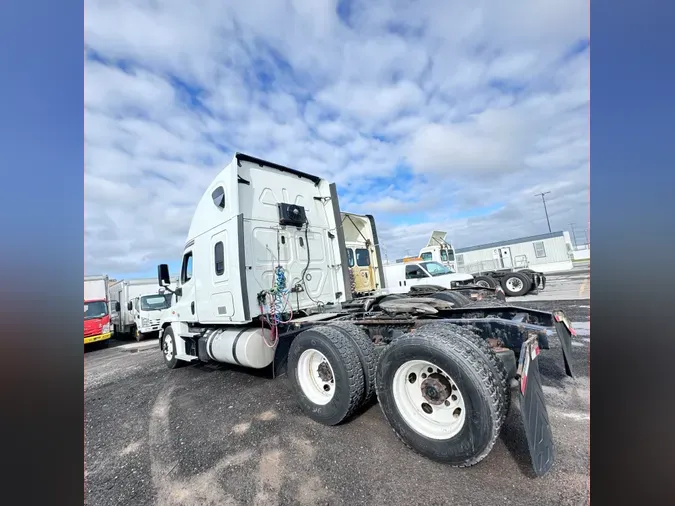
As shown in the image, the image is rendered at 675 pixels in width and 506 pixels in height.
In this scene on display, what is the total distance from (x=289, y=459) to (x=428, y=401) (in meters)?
1.43

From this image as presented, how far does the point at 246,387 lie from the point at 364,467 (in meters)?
2.94

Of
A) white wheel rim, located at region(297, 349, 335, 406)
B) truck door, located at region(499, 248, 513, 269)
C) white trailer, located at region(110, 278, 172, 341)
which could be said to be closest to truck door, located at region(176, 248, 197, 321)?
white wheel rim, located at region(297, 349, 335, 406)

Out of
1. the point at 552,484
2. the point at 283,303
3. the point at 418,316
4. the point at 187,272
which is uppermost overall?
the point at 187,272

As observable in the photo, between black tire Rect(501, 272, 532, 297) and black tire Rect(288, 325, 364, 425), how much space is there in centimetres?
1316

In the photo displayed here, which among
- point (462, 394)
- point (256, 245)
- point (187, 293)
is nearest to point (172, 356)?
point (187, 293)

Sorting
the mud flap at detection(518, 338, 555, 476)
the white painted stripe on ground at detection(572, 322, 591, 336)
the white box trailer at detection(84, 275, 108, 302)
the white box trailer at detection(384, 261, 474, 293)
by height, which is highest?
the white box trailer at detection(84, 275, 108, 302)

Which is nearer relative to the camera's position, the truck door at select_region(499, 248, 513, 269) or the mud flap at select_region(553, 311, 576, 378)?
the mud flap at select_region(553, 311, 576, 378)

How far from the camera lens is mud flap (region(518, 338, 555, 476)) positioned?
2.19m

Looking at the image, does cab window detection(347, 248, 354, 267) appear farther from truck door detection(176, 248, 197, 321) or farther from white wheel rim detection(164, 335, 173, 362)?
white wheel rim detection(164, 335, 173, 362)

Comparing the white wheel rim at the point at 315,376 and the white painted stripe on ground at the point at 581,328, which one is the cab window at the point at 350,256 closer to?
the white wheel rim at the point at 315,376

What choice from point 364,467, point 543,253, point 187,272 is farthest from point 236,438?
point 543,253

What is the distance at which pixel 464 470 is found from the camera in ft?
8.46
